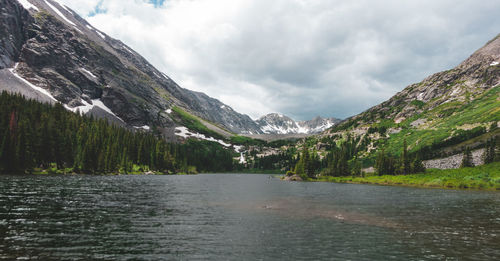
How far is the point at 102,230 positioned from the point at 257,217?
1808 cm

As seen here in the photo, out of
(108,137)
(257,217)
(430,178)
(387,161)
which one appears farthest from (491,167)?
(108,137)

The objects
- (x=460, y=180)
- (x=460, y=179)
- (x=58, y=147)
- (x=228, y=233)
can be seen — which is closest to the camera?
(x=228, y=233)

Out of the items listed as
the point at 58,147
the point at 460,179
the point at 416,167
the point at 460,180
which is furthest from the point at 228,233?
the point at 416,167

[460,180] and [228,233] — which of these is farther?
[460,180]

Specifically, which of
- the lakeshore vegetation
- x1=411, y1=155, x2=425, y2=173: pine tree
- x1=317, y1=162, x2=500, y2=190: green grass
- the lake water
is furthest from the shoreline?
the lakeshore vegetation

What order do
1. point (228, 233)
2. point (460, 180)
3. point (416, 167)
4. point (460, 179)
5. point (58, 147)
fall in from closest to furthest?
point (228, 233) → point (460, 180) → point (460, 179) → point (58, 147) → point (416, 167)

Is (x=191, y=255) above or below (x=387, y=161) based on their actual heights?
below

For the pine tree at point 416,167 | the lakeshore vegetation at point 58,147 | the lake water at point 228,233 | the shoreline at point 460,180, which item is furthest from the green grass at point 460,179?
the lakeshore vegetation at point 58,147

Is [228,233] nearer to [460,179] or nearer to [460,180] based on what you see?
[460,180]

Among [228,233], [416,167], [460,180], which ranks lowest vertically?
[228,233]

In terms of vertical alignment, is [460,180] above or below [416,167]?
below

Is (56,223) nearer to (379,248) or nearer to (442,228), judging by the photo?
(379,248)

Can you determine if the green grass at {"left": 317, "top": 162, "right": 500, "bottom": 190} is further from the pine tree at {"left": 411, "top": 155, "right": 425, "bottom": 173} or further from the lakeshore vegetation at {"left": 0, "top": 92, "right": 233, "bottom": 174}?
the lakeshore vegetation at {"left": 0, "top": 92, "right": 233, "bottom": 174}

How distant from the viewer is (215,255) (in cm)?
2030
